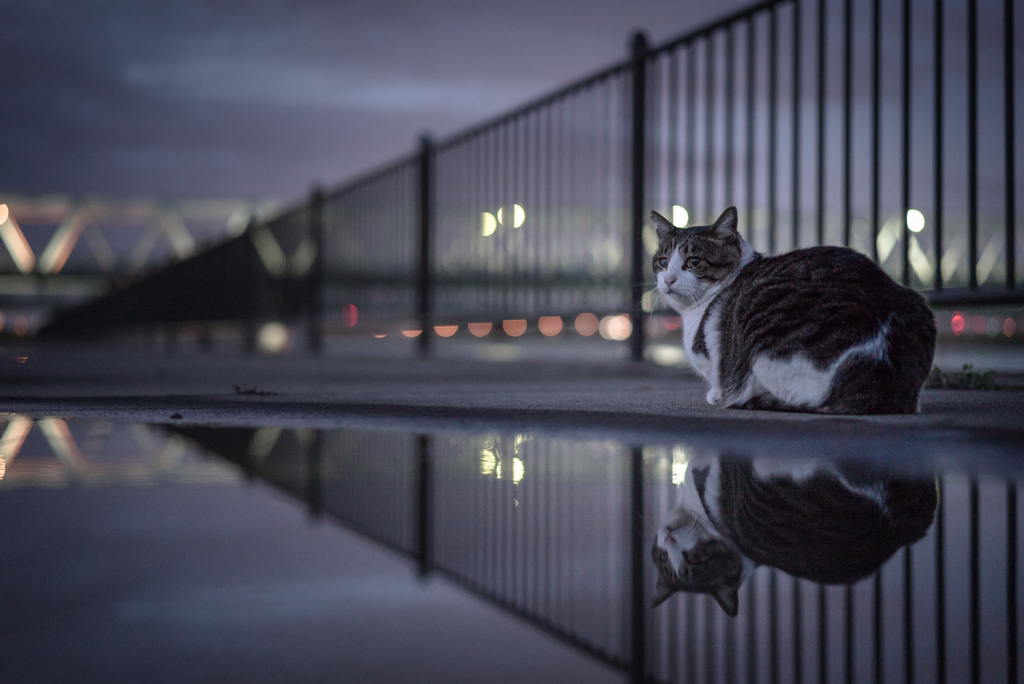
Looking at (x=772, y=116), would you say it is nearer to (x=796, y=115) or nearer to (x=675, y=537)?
(x=796, y=115)

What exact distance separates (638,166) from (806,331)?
283cm

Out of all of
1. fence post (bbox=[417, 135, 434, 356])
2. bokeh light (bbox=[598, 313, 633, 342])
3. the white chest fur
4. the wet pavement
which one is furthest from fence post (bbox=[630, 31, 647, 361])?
fence post (bbox=[417, 135, 434, 356])

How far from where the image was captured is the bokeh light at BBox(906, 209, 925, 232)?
3.28 meters

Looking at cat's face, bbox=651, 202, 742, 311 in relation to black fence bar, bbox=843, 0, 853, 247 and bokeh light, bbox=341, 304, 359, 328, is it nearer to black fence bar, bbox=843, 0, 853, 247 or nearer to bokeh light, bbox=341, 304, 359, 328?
black fence bar, bbox=843, 0, 853, 247

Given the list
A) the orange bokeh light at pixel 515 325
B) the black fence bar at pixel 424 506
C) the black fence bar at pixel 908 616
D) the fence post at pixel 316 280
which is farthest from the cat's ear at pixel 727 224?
the fence post at pixel 316 280

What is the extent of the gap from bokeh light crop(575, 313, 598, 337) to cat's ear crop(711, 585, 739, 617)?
419cm

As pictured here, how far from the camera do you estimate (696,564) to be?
0.91 metres

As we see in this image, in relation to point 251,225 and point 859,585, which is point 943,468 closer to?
point 859,585

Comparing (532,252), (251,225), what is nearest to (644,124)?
(532,252)

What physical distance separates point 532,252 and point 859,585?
5082 mm

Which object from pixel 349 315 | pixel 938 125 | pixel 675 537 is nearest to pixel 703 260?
pixel 938 125

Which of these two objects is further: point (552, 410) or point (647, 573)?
point (552, 410)

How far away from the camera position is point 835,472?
139 centimetres

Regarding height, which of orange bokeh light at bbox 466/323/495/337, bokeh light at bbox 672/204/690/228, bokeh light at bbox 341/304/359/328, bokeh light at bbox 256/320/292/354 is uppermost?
bokeh light at bbox 672/204/690/228
